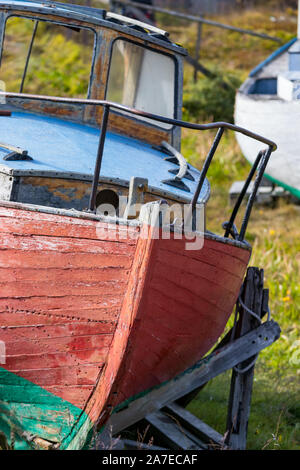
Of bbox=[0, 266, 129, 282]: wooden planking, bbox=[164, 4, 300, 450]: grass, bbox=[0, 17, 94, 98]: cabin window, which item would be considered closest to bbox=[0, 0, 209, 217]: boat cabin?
bbox=[0, 266, 129, 282]: wooden planking

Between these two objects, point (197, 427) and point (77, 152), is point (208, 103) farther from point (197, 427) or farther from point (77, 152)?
point (197, 427)

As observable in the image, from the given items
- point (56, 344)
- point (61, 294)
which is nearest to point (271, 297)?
point (56, 344)

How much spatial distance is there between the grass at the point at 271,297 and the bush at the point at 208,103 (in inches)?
1.6

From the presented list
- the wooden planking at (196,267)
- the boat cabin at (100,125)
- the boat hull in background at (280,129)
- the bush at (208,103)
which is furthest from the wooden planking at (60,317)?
the bush at (208,103)

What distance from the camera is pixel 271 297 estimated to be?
26.8 ft

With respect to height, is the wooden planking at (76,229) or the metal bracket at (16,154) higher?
the metal bracket at (16,154)

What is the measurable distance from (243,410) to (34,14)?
12.8ft

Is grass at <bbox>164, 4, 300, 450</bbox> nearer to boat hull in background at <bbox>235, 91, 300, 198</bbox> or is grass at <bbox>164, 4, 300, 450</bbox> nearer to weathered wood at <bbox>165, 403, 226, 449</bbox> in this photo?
weathered wood at <bbox>165, 403, 226, 449</bbox>

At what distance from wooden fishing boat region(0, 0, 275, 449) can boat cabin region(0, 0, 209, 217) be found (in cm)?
2

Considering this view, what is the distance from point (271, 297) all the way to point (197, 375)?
133 inches

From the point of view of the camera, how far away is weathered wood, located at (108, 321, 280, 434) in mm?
4895

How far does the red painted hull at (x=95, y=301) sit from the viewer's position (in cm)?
418

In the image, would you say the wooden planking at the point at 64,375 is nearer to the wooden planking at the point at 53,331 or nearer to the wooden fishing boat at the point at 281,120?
the wooden planking at the point at 53,331

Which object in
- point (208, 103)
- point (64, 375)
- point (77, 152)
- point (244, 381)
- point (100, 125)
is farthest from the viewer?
point (208, 103)
